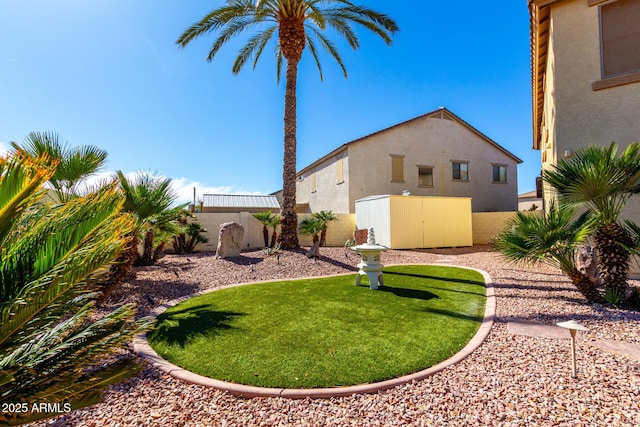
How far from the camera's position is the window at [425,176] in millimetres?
20219

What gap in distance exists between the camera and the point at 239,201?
29250 mm

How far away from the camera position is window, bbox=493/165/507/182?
2231 cm

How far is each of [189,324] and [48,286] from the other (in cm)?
364

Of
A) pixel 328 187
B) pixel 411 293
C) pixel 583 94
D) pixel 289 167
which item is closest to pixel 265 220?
pixel 289 167

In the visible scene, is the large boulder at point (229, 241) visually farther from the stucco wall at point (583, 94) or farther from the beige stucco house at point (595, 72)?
the stucco wall at point (583, 94)

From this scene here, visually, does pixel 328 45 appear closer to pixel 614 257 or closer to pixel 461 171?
pixel 461 171

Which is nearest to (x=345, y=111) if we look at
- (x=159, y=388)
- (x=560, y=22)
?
(x=560, y=22)

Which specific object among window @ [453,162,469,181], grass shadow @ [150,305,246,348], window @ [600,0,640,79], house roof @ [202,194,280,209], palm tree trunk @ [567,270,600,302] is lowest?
grass shadow @ [150,305,246,348]

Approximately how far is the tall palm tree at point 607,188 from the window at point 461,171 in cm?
1602

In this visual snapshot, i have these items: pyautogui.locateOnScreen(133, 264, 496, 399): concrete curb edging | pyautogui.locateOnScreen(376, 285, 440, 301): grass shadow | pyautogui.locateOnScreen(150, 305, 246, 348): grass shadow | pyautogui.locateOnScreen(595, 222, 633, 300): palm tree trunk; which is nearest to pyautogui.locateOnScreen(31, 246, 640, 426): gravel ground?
pyautogui.locateOnScreen(133, 264, 496, 399): concrete curb edging

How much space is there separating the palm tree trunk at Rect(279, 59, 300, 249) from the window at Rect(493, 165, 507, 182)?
56.3 feet

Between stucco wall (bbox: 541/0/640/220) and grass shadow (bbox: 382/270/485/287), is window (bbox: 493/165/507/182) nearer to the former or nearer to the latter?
stucco wall (bbox: 541/0/640/220)

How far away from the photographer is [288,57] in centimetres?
1228

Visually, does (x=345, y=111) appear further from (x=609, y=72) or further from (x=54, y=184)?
(x=54, y=184)
